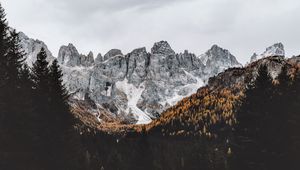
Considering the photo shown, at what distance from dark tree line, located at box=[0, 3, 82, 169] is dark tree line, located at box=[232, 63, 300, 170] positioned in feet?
38.4

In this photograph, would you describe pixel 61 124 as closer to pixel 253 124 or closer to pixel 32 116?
pixel 32 116

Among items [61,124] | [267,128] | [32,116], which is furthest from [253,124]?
[61,124]

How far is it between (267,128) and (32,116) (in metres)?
13.8

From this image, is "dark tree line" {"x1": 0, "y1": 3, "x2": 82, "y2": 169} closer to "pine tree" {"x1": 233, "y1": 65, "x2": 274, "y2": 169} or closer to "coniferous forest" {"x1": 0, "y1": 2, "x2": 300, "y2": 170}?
"coniferous forest" {"x1": 0, "y1": 2, "x2": 300, "y2": 170}

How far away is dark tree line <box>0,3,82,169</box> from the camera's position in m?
27.1

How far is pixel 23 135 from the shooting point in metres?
28.3

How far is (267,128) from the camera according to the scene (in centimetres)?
2800

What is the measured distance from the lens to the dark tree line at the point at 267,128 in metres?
27.7

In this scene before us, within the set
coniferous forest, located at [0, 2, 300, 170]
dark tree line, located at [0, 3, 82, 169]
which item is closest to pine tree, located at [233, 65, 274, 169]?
coniferous forest, located at [0, 2, 300, 170]

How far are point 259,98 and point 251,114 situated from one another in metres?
1.18

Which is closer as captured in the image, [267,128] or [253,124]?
[267,128]

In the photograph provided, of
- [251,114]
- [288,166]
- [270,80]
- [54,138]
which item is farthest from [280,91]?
[54,138]

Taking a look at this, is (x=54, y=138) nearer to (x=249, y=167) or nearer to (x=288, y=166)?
(x=249, y=167)

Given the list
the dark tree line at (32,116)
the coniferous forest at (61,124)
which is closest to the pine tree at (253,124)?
the coniferous forest at (61,124)
